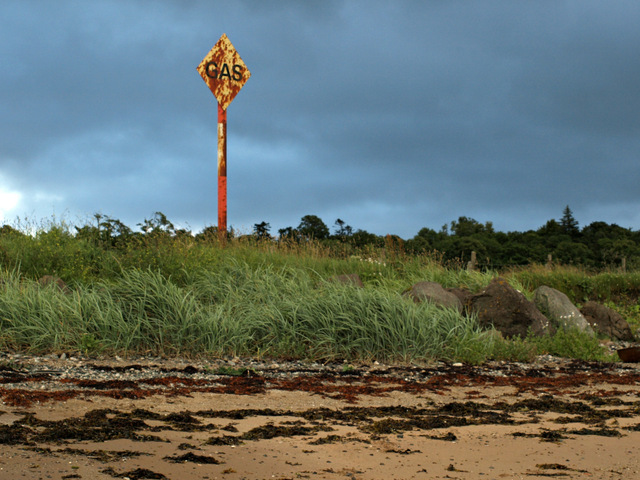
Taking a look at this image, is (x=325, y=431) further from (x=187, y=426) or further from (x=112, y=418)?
(x=112, y=418)

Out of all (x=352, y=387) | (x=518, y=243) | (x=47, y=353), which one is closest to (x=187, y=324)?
(x=47, y=353)

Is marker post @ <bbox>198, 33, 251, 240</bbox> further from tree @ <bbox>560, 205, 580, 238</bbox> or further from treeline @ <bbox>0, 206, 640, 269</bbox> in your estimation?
tree @ <bbox>560, 205, 580, 238</bbox>

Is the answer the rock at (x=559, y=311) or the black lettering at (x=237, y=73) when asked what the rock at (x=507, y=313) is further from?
the black lettering at (x=237, y=73)

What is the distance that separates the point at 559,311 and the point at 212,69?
9.92 m

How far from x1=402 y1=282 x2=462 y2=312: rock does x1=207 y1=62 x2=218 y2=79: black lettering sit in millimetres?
8449

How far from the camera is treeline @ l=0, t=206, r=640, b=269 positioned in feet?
42.0

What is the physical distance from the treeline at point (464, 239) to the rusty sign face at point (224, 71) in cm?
338

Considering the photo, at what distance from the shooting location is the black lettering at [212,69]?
49.7 feet

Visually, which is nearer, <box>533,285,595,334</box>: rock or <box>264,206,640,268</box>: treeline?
<box>533,285,595,334</box>: rock

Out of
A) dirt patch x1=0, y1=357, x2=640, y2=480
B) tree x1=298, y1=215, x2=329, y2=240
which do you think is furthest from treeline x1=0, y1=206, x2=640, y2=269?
dirt patch x1=0, y1=357, x2=640, y2=480

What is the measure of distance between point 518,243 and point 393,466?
25.3 metres

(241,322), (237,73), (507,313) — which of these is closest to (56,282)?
(241,322)

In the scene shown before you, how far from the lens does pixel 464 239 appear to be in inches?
1023

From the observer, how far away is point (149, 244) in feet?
35.1
